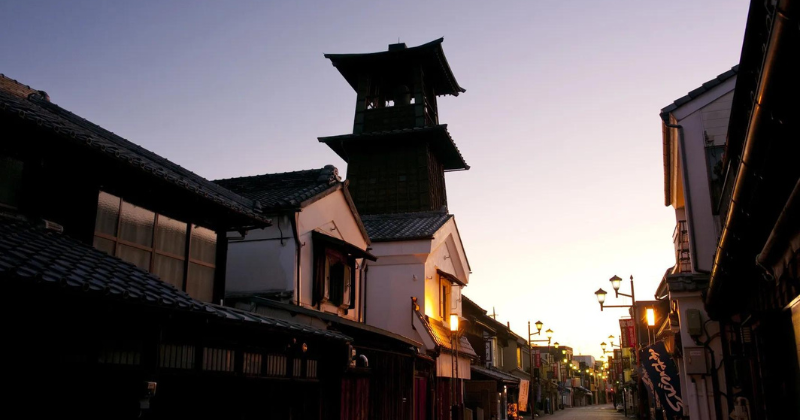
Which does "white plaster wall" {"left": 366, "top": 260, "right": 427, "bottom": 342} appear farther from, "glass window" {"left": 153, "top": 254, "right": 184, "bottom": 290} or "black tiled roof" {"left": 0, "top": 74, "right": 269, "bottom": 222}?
"glass window" {"left": 153, "top": 254, "right": 184, "bottom": 290}

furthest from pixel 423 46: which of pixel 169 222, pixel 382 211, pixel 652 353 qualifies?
pixel 169 222

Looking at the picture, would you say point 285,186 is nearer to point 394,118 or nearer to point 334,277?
point 334,277

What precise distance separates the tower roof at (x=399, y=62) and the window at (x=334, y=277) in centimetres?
1541

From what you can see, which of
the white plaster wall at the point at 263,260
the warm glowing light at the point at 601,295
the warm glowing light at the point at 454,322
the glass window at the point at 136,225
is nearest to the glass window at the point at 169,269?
the glass window at the point at 136,225

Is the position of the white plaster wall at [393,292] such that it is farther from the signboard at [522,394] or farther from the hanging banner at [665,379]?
the signboard at [522,394]

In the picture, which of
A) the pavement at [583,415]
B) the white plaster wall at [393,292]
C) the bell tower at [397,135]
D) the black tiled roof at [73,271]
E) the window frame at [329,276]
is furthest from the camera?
the pavement at [583,415]

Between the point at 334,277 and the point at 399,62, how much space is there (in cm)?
1711

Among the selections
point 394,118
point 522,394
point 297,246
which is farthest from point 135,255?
point 522,394

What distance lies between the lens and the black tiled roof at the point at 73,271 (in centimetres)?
750

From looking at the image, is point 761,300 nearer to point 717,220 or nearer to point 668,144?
point 717,220

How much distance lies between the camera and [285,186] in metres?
23.4

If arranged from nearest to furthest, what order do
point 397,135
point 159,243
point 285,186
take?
point 159,243
point 285,186
point 397,135

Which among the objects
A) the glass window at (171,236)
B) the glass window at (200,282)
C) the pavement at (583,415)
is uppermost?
the glass window at (171,236)

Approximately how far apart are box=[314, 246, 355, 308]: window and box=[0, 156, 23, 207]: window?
35.6 ft
